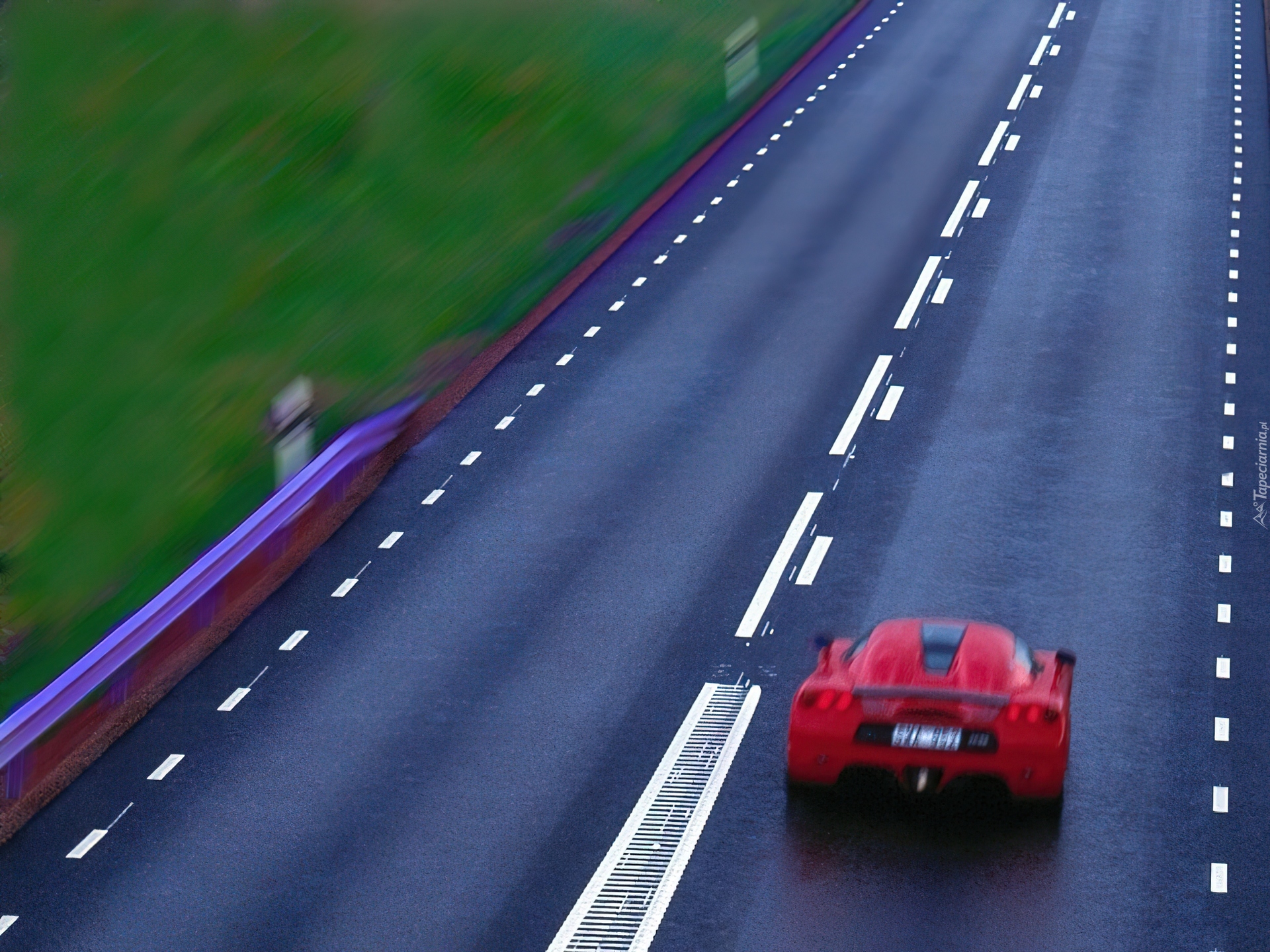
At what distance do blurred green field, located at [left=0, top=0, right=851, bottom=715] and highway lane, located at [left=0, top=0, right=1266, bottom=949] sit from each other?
1.54 metres

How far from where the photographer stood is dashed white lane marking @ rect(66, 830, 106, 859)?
50.5 ft

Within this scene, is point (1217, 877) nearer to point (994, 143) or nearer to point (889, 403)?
point (889, 403)

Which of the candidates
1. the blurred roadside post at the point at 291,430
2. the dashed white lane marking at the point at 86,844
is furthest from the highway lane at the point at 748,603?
the blurred roadside post at the point at 291,430

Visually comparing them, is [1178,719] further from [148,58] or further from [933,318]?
[148,58]

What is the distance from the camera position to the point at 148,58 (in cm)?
3444

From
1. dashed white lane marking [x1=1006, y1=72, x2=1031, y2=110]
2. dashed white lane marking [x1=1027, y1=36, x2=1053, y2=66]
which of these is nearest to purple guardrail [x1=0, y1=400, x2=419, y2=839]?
dashed white lane marking [x1=1006, y1=72, x2=1031, y2=110]

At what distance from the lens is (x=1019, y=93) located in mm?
44000

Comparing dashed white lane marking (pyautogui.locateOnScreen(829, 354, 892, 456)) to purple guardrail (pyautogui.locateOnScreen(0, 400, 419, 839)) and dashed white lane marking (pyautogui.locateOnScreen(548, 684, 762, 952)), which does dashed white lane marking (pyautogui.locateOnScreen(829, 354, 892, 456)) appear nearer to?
purple guardrail (pyautogui.locateOnScreen(0, 400, 419, 839))

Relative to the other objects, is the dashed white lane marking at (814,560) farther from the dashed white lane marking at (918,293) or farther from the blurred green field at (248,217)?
the dashed white lane marking at (918,293)

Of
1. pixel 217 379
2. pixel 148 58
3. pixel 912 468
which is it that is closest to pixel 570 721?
pixel 912 468

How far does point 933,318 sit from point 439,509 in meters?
9.96

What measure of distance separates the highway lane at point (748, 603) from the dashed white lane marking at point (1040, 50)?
11.7 metres

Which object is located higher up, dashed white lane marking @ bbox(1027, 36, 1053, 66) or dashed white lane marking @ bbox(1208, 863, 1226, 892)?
dashed white lane marking @ bbox(1208, 863, 1226, 892)

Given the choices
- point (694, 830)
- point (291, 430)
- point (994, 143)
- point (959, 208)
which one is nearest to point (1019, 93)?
point (994, 143)
